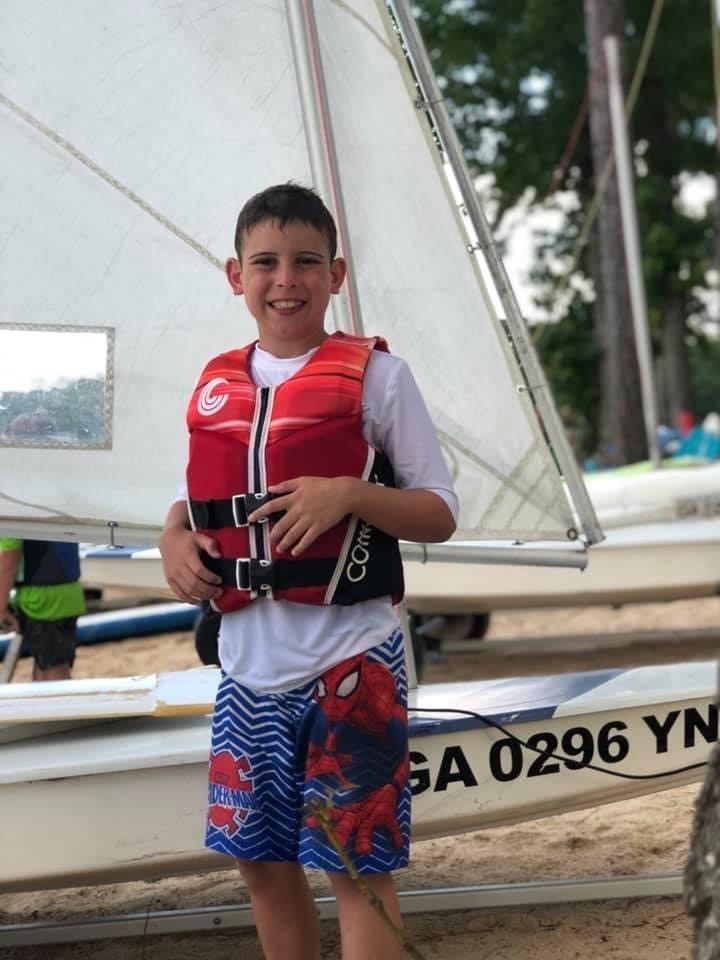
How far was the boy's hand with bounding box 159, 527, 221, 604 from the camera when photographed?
217 cm

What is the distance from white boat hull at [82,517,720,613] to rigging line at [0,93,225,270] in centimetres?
362

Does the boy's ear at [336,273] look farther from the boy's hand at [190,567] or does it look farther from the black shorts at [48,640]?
the black shorts at [48,640]

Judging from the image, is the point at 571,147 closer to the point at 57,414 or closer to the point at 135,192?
the point at 135,192

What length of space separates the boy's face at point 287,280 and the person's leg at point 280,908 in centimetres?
81

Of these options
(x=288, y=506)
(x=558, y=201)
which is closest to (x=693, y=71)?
(x=558, y=201)

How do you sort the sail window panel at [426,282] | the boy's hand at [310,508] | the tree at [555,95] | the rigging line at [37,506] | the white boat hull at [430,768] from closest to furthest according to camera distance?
the boy's hand at [310,508] < the white boat hull at [430,768] < the rigging line at [37,506] < the sail window panel at [426,282] < the tree at [555,95]

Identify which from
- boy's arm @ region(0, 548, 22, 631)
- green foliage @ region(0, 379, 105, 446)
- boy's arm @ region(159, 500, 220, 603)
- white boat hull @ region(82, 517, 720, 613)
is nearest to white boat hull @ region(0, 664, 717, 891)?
green foliage @ region(0, 379, 105, 446)

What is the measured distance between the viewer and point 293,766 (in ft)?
7.01

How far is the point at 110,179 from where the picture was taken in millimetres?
3113

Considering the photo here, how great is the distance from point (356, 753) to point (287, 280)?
72cm

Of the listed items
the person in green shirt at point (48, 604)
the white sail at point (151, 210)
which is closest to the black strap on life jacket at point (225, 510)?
the white sail at point (151, 210)

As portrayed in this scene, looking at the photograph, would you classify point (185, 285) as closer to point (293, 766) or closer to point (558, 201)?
point (293, 766)

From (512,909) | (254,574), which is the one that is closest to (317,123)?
(254,574)

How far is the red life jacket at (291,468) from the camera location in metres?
2.12
